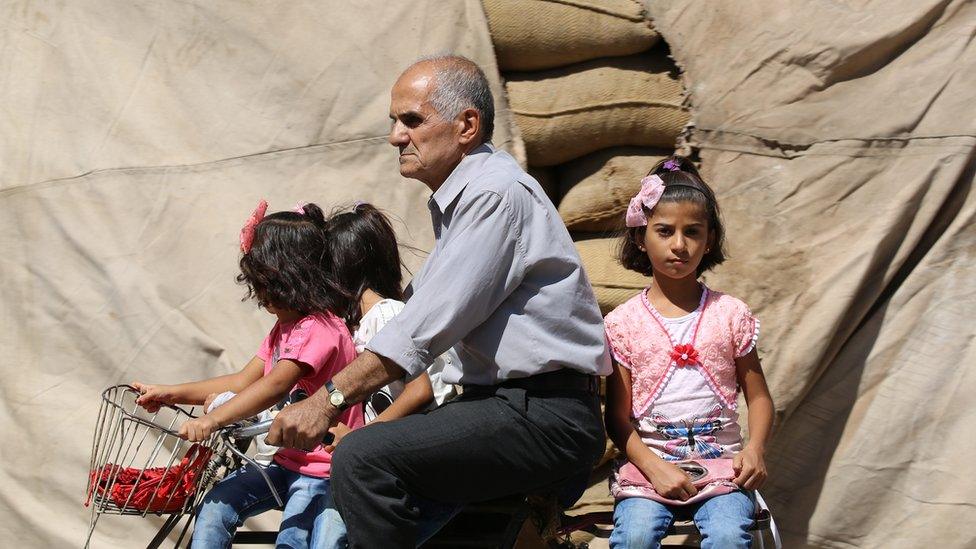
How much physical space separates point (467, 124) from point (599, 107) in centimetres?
118

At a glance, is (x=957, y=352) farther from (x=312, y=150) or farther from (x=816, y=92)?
(x=312, y=150)

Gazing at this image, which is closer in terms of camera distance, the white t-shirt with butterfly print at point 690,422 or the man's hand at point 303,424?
the man's hand at point 303,424

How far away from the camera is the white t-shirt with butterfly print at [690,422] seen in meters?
2.97

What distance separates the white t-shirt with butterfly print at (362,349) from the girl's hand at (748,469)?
781 mm

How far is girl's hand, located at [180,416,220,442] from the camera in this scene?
279 centimetres

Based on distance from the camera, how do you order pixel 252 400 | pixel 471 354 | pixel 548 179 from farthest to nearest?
pixel 548 179 → pixel 252 400 → pixel 471 354

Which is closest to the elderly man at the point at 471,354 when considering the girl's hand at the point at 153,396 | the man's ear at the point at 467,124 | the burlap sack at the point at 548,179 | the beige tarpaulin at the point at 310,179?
the man's ear at the point at 467,124

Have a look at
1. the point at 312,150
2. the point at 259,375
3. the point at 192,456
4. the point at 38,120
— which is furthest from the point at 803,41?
the point at 38,120

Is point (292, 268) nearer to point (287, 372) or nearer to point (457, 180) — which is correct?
point (287, 372)

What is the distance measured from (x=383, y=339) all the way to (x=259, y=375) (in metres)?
1.04

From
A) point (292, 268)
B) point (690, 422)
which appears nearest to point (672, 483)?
point (690, 422)

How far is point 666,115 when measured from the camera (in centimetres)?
→ 384

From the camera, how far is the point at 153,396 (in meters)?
3.24

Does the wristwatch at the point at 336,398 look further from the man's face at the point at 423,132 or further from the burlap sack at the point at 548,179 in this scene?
the burlap sack at the point at 548,179
